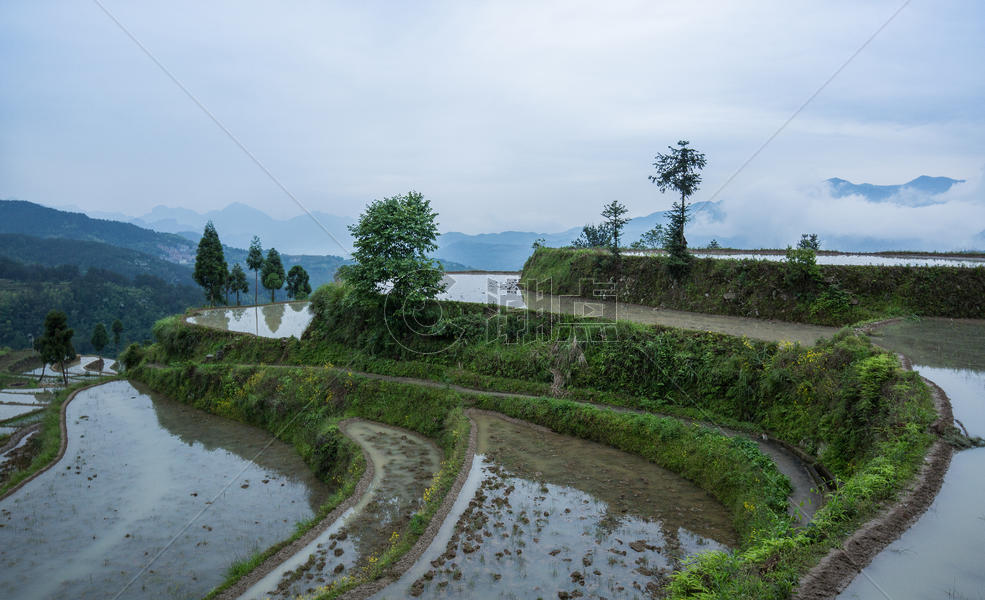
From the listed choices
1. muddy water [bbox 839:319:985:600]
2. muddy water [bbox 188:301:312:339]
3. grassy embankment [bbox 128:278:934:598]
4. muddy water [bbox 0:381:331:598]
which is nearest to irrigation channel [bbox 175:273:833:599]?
grassy embankment [bbox 128:278:934:598]

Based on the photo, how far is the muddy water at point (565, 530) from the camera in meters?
8.46

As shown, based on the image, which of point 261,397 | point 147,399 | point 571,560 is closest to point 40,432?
point 147,399

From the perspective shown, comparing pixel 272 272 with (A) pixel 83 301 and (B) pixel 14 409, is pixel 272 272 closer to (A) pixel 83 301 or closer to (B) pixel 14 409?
(B) pixel 14 409

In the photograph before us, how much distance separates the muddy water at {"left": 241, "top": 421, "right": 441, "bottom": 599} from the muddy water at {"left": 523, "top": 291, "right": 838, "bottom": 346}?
9.72 m

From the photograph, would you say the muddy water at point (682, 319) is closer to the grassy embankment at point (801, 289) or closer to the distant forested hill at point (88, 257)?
the grassy embankment at point (801, 289)

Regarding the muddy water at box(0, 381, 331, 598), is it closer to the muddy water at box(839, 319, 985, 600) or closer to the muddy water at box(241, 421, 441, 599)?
the muddy water at box(241, 421, 441, 599)

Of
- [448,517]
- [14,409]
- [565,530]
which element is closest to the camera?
[565,530]

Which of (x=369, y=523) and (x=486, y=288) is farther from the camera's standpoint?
(x=486, y=288)

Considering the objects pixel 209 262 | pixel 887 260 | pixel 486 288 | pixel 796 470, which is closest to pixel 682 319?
pixel 887 260

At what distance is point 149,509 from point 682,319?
20.4 metres

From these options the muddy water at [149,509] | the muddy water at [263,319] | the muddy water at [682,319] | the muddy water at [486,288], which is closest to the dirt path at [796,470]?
the muddy water at [682,319]

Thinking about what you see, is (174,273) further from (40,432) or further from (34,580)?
(34,580)

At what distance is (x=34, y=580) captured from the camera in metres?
11.3

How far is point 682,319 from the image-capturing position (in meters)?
19.9
